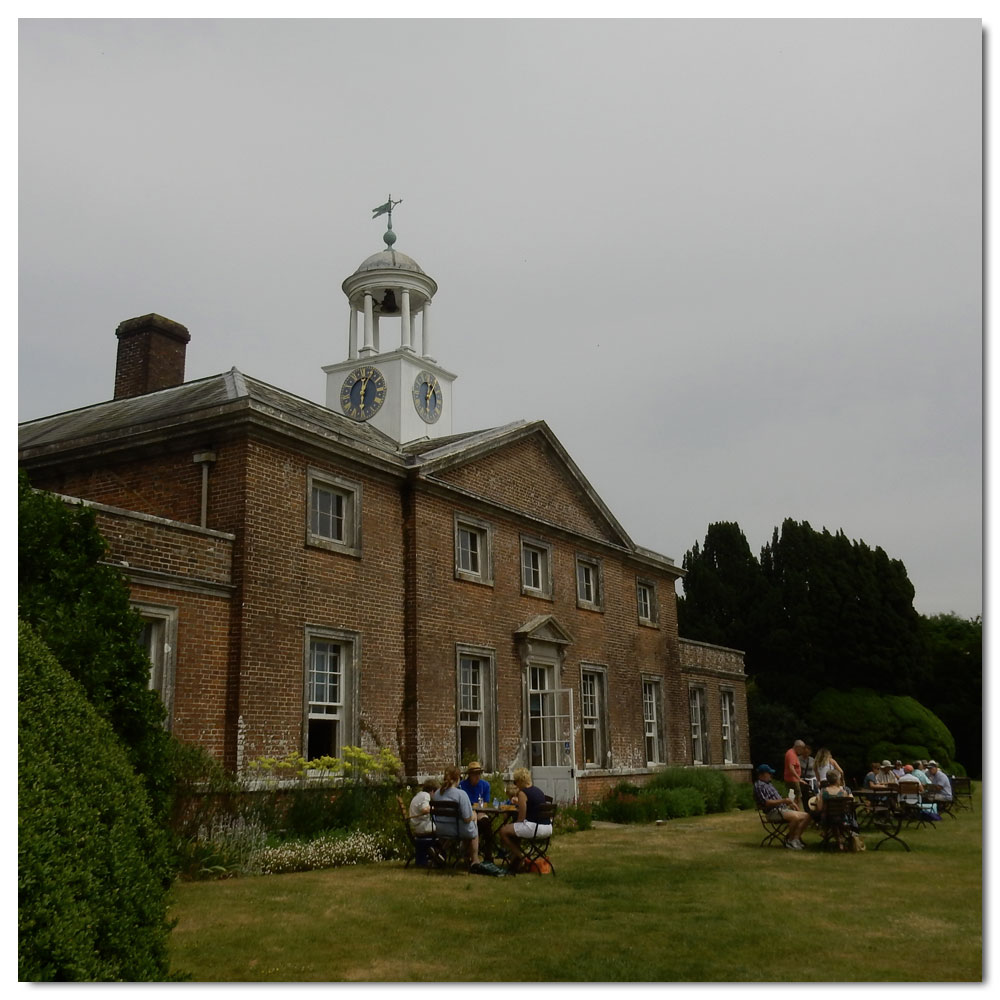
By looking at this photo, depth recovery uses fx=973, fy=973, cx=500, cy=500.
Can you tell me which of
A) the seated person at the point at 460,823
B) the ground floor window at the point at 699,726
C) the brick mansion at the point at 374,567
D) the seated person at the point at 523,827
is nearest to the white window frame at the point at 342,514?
the brick mansion at the point at 374,567

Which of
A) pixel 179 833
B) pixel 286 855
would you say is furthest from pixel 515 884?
pixel 179 833

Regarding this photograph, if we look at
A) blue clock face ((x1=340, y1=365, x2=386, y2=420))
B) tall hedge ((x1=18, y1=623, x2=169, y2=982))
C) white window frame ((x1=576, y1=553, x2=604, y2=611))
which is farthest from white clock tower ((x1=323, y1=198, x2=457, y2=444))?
tall hedge ((x1=18, y1=623, x2=169, y2=982))

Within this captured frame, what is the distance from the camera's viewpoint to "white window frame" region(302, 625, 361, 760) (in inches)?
600

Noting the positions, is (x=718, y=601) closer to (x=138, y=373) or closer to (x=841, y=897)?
(x=138, y=373)

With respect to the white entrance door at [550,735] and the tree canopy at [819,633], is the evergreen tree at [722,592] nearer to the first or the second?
the tree canopy at [819,633]

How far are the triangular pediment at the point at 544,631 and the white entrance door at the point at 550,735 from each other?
639 millimetres

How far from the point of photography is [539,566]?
862 inches

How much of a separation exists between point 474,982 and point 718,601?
37.6 m

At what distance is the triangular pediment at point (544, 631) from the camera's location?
797 inches

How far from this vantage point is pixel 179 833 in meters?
12.2

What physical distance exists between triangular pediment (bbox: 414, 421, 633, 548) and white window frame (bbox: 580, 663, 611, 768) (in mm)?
3349

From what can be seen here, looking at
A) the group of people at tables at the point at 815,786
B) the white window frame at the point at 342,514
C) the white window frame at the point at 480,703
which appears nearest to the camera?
the group of people at tables at the point at 815,786

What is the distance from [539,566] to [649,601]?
596 cm

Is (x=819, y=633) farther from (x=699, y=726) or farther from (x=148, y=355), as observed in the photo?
(x=148, y=355)
